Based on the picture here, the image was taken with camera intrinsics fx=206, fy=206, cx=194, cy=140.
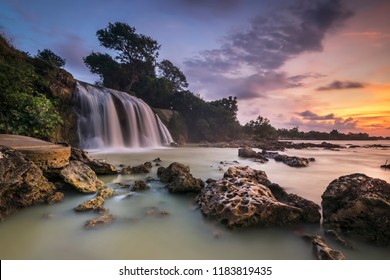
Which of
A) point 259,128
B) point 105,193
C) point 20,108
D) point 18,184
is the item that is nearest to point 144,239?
point 105,193

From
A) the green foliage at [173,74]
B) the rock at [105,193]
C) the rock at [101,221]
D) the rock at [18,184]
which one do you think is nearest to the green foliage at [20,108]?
the rock at [18,184]

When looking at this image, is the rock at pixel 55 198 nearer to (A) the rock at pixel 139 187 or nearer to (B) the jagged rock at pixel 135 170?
(A) the rock at pixel 139 187

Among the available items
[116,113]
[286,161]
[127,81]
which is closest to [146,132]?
[116,113]

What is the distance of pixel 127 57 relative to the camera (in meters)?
24.7

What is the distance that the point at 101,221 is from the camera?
2197mm

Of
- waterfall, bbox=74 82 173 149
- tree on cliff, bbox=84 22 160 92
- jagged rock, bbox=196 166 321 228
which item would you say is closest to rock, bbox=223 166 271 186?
jagged rock, bbox=196 166 321 228

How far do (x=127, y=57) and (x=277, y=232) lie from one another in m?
26.6

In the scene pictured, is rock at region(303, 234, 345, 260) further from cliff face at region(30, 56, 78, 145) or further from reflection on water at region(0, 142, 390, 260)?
cliff face at region(30, 56, 78, 145)

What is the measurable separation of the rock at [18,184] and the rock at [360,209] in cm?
348

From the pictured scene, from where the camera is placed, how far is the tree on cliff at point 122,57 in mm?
23630

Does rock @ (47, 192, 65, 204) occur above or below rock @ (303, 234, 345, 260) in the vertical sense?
above

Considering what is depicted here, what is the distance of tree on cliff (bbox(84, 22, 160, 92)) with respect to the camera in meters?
23.6

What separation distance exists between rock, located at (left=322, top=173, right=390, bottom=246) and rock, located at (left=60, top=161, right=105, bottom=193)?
317cm

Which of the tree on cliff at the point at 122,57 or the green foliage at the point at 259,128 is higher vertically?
the tree on cliff at the point at 122,57
